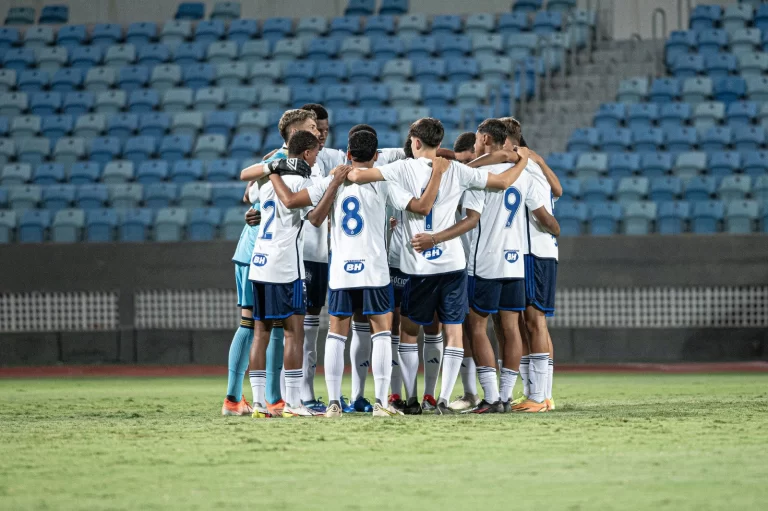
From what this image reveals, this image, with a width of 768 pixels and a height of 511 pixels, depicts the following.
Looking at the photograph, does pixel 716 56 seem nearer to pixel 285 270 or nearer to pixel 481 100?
pixel 481 100

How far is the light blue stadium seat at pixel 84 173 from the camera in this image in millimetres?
17844

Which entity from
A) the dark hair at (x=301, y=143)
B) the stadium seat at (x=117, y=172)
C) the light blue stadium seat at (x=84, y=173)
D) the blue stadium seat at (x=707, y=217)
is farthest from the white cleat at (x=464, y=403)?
the light blue stadium seat at (x=84, y=173)

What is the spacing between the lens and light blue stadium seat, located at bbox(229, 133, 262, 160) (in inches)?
718

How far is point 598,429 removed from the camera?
6836 millimetres

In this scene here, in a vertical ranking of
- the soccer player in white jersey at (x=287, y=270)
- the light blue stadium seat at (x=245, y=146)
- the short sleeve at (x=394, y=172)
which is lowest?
the soccer player in white jersey at (x=287, y=270)

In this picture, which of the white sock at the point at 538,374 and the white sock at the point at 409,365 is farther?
the white sock at the point at 538,374

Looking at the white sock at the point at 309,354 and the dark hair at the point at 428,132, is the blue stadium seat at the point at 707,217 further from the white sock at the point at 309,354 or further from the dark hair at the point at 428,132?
the dark hair at the point at 428,132

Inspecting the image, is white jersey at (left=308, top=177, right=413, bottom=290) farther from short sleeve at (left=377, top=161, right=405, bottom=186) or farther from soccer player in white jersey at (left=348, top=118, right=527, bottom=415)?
soccer player in white jersey at (left=348, top=118, right=527, bottom=415)

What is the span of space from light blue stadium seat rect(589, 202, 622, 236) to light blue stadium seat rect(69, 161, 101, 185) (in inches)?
307

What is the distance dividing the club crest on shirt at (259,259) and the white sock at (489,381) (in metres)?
1.69

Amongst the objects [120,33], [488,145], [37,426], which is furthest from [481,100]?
[37,426]

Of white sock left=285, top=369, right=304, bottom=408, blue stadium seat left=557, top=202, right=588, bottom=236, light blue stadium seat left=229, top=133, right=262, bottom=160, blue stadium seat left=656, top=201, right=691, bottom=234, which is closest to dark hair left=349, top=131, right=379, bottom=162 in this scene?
white sock left=285, top=369, right=304, bottom=408

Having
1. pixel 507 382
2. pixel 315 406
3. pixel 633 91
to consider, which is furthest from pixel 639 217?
pixel 315 406

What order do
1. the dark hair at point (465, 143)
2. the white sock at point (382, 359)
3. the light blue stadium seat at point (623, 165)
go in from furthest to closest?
A: 1. the light blue stadium seat at point (623, 165)
2. the dark hair at point (465, 143)
3. the white sock at point (382, 359)
